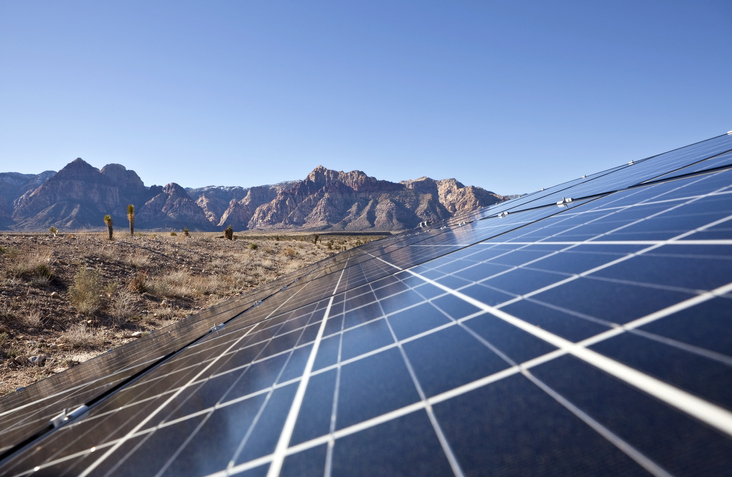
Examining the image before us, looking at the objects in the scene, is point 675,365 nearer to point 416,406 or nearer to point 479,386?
point 479,386

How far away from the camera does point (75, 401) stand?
582 centimetres

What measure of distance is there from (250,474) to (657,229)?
20.4 ft

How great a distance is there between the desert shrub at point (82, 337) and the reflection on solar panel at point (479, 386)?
→ 9.50 metres

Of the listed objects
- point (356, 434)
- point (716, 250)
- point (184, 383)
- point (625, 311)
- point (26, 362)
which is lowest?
point (26, 362)

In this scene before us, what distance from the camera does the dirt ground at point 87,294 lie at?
1312 centimetres

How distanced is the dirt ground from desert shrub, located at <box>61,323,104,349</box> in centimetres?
3

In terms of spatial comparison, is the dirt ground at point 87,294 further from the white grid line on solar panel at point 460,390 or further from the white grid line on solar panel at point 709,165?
the white grid line on solar panel at point 709,165

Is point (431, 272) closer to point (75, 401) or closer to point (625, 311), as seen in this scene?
point (625, 311)

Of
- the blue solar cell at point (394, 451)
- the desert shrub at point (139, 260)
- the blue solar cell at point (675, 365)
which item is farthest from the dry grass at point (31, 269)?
the blue solar cell at point (675, 365)

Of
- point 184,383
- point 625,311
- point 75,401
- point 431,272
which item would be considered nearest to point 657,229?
point 625,311

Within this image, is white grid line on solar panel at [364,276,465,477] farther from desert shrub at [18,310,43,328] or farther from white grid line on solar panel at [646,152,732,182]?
desert shrub at [18,310,43,328]

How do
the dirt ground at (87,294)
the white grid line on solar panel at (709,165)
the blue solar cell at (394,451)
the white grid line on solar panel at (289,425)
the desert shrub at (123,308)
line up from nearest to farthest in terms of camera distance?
the blue solar cell at (394,451), the white grid line on solar panel at (289,425), the white grid line on solar panel at (709,165), the dirt ground at (87,294), the desert shrub at (123,308)

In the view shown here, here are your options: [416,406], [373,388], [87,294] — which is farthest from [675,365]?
[87,294]

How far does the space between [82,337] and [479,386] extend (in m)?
17.9
